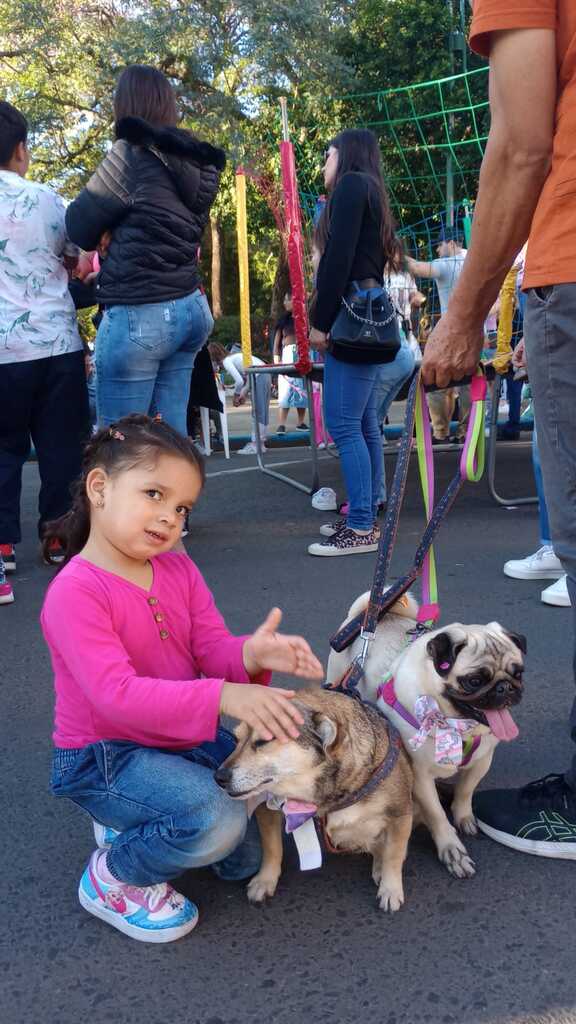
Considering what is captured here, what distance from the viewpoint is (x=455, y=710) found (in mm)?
2258

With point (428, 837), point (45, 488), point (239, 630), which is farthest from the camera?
point (45, 488)

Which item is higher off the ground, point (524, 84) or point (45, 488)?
point (524, 84)

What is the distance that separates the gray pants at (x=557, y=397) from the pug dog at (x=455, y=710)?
33 cm

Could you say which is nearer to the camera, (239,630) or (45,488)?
(239,630)

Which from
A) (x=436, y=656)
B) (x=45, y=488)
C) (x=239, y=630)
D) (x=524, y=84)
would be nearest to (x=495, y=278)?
(x=524, y=84)

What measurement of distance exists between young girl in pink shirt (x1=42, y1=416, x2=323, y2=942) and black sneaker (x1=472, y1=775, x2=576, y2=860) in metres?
0.68

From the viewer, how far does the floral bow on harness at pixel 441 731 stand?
2160mm

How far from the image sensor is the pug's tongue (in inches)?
85.7

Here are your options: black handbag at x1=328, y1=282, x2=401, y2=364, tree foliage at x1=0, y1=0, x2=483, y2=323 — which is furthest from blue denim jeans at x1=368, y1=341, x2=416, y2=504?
tree foliage at x1=0, y1=0, x2=483, y2=323

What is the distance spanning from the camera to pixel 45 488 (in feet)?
15.4

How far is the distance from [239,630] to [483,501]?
3128 millimetres

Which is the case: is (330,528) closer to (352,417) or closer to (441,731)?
(352,417)

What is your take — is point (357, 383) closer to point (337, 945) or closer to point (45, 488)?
point (45, 488)

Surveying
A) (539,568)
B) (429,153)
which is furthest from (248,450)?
(539,568)
